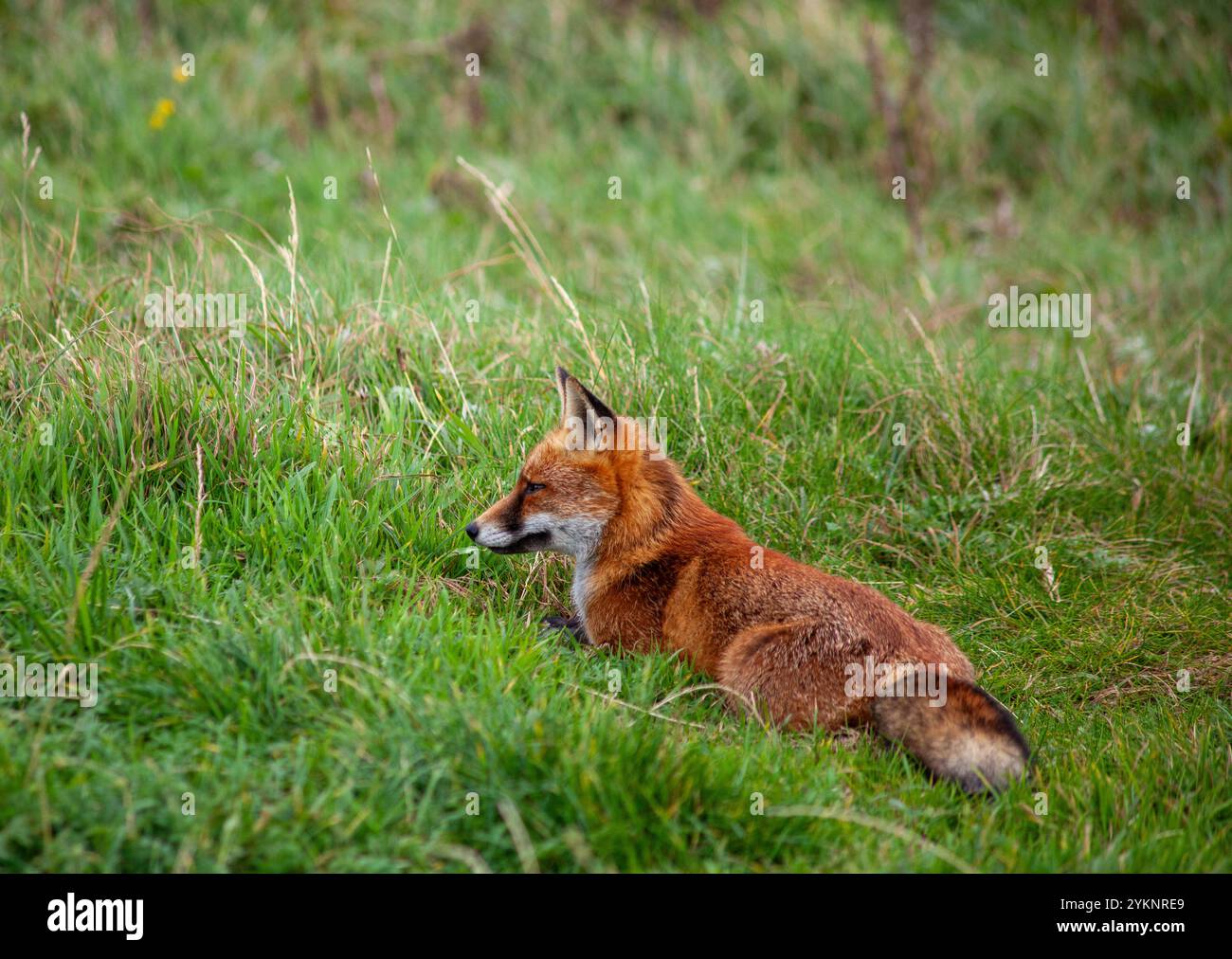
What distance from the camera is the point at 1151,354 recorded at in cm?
880

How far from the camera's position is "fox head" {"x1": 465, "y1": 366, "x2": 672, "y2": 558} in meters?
5.09

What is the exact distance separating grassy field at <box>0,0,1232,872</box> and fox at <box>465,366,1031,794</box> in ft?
0.54

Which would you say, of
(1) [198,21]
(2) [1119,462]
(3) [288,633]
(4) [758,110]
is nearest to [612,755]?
(3) [288,633]

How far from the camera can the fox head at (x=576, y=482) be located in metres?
5.09

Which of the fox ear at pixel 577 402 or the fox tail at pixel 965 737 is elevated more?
the fox ear at pixel 577 402

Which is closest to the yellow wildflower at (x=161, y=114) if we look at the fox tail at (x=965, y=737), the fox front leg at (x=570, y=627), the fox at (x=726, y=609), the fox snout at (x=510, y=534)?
the fox at (x=726, y=609)

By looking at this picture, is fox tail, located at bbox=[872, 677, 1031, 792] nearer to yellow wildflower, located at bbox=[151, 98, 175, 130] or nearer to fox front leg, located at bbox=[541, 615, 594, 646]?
fox front leg, located at bbox=[541, 615, 594, 646]

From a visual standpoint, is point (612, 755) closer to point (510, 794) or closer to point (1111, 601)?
point (510, 794)

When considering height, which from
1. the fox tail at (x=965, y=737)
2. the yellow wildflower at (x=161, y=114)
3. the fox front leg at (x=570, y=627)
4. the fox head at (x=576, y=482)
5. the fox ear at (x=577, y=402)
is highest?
A: the yellow wildflower at (x=161, y=114)

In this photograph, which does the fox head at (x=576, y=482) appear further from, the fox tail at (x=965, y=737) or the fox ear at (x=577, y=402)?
the fox tail at (x=965, y=737)

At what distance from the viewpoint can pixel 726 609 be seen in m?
4.82

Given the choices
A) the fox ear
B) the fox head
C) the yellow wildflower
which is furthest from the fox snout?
the yellow wildflower

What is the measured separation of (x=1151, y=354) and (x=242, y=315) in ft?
21.7

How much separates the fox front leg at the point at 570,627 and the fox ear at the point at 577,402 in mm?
903
